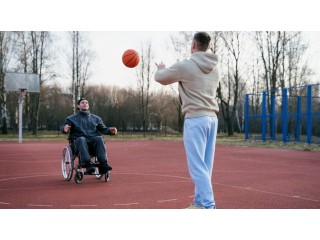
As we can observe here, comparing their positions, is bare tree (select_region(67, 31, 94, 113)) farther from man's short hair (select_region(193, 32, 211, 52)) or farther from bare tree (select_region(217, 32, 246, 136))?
man's short hair (select_region(193, 32, 211, 52))

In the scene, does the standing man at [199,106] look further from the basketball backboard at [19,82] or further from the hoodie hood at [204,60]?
the basketball backboard at [19,82]

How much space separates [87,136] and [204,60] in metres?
2.89

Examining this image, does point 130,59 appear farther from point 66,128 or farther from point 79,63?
point 79,63

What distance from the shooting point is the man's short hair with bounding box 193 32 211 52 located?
314cm

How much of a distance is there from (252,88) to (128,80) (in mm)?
11246

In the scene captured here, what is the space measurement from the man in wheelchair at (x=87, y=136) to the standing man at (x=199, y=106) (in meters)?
2.44

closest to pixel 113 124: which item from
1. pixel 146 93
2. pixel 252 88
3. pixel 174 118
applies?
pixel 146 93

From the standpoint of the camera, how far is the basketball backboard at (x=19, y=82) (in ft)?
58.7

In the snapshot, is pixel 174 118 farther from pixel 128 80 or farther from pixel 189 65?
pixel 189 65

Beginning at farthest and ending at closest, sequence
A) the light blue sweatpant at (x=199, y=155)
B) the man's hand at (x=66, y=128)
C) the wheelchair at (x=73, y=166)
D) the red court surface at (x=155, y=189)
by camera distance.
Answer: the wheelchair at (x=73, y=166)
the man's hand at (x=66, y=128)
the red court surface at (x=155, y=189)
the light blue sweatpant at (x=199, y=155)

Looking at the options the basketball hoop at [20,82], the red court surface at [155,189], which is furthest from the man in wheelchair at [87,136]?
the basketball hoop at [20,82]

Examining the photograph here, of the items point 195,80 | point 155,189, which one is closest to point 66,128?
point 155,189

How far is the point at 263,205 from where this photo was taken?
12.6 ft

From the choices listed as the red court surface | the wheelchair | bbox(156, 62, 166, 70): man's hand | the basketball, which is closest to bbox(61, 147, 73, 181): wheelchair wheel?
the wheelchair
